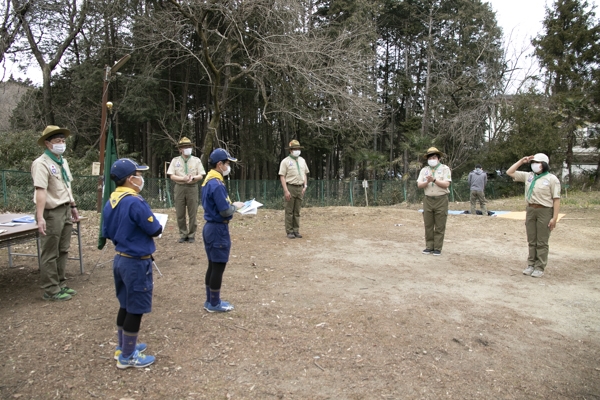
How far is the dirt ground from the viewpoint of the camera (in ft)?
9.73

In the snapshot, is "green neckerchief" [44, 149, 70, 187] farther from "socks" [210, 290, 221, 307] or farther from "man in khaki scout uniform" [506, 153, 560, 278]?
"man in khaki scout uniform" [506, 153, 560, 278]

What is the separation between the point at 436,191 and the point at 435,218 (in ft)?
1.57

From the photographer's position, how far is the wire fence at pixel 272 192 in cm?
1236

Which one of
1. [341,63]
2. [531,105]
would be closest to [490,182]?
[531,105]

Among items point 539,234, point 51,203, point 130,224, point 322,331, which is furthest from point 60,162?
point 539,234

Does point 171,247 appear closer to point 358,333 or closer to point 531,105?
point 358,333

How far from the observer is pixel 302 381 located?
302 cm

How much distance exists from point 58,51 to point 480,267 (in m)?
22.6

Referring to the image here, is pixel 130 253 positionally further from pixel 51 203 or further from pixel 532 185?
pixel 532 185

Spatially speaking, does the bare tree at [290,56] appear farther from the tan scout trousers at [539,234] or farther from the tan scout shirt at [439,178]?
the tan scout trousers at [539,234]

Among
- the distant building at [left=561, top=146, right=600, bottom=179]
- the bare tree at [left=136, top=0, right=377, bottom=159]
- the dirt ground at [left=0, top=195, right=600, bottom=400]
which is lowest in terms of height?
the dirt ground at [left=0, top=195, right=600, bottom=400]

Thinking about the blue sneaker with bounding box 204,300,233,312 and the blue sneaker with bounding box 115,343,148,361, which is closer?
the blue sneaker with bounding box 115,343,148,361

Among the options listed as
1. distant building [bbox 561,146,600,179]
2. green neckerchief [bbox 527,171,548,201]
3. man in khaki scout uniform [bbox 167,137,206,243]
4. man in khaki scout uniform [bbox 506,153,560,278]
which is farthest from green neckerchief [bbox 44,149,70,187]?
distant building [bbox 561,146,600,179]

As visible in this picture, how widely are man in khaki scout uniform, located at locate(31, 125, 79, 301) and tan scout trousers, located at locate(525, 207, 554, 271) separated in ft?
20.6
